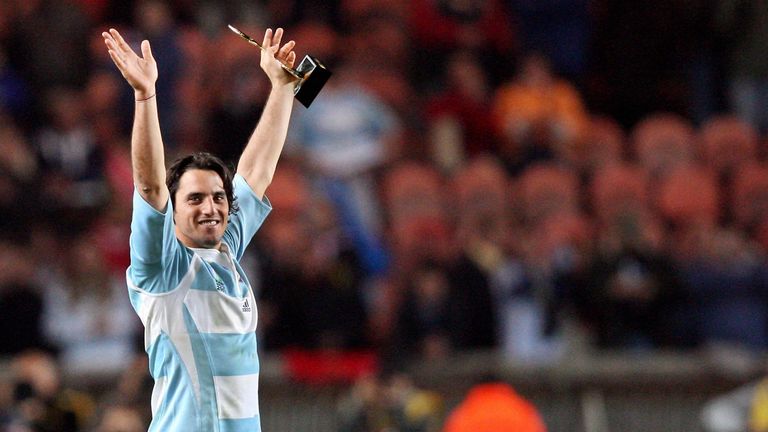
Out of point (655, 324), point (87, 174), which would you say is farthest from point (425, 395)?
point (87, 174)

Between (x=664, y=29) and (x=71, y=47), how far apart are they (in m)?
5.26

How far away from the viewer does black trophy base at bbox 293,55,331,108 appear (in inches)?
201

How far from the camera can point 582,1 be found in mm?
12812

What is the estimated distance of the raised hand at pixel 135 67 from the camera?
4266 millimetres

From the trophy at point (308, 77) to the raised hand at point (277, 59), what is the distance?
26mm

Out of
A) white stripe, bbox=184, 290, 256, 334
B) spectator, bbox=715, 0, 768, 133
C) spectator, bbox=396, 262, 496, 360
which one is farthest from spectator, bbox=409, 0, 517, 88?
white stripe, bbox=184, 290, 256, 334

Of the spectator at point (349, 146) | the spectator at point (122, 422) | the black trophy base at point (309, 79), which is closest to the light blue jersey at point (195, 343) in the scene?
the black trophy base at point (309, 79)

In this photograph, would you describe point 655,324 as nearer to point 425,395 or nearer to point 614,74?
point 425,395

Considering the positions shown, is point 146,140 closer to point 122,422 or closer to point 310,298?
point 122,422

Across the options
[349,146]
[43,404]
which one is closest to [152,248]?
[43,404]

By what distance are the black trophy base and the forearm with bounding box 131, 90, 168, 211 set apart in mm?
965

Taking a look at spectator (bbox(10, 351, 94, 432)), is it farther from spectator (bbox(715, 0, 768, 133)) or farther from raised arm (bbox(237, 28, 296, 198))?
spectator (bbox(715, 0, 768, 133))

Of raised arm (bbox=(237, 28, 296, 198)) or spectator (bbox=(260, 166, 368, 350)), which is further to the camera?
spectator (bbox=(260, 166, 368, 350))

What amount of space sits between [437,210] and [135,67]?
678 centimetres
